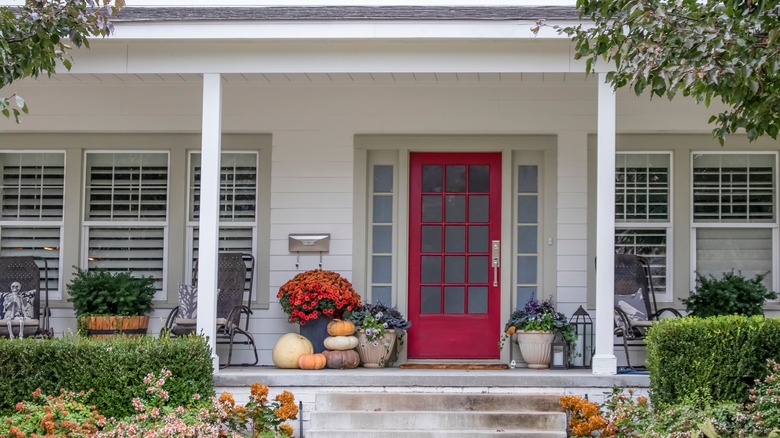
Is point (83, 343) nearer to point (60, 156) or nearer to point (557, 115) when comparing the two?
point (60, 156)

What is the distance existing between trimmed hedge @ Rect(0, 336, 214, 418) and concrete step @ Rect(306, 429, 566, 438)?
1052mm

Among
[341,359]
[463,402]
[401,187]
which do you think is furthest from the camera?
[401,187]

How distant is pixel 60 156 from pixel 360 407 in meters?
4.14

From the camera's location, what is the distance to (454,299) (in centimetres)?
898

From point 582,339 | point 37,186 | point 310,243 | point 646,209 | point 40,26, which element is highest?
point 40,26

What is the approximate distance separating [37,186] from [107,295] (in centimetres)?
149

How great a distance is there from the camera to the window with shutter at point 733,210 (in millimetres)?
8867

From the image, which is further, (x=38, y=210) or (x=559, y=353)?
(x=38, y=210)

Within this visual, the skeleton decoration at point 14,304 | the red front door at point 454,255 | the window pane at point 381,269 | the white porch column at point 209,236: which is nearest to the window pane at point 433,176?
the red front door at point 454,255

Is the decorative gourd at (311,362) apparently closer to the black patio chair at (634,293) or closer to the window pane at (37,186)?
the black patio chair at (634,293)

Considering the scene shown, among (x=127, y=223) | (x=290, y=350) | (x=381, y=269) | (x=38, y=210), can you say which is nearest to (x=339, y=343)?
(x=290, y=350)

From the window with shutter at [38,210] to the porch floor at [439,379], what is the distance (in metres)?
2.80

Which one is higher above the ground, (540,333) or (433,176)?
(433,176)

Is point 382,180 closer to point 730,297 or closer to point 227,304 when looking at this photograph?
point 227,304
